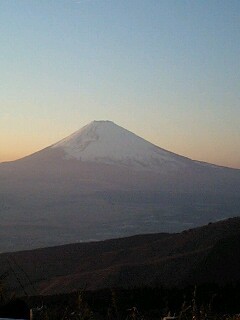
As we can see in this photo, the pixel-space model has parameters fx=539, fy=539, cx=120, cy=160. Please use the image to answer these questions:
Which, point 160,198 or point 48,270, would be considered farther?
point 160,198

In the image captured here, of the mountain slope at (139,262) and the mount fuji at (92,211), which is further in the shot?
the mount fuji at (92,211)

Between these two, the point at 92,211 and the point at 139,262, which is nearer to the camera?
the point at 139,262

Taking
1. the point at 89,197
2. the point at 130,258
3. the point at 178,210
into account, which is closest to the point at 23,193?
the point at 89,197

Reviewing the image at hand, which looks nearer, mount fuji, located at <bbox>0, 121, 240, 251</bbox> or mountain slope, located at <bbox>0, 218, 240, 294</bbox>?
mountain slope, located at <bbox>0, 218, 240, 294</bbox>

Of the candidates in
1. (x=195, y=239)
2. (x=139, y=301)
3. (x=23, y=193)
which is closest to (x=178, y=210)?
(x=23, y=193)

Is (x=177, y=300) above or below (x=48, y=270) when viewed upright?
above

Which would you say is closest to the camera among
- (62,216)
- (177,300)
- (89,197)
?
(177,300)

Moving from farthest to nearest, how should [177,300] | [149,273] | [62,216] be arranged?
[62,216] → [149,273] → [177,300]

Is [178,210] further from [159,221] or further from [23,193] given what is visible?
[23,193]

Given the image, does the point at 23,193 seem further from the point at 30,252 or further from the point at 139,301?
the point at 139,301
